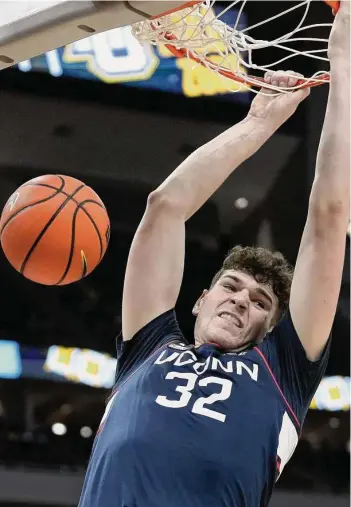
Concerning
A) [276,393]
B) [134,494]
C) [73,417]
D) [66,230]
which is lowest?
[73,417]

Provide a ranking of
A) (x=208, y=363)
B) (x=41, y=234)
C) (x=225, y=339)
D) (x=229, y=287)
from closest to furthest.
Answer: (x=208, y=363) → (x=225, y=339) → (x=229, y=287) → (x=41, y=234)

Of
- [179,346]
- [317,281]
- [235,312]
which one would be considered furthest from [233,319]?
[317,281]

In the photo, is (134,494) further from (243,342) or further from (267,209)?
(267,209)

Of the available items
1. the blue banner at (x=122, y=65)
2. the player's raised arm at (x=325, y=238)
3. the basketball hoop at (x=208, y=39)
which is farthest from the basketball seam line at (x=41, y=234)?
the blue banner at (x=122, y=65)

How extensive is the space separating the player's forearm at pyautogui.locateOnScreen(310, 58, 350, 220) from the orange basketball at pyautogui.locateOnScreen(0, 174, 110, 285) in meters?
0.87

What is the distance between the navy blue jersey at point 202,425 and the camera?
5.79 feet

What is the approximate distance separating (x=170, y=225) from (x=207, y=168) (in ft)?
0.61

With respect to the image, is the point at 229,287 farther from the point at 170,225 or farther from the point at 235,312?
the point at 170,225

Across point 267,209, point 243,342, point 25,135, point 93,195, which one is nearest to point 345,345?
point 267,209

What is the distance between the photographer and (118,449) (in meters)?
1.81

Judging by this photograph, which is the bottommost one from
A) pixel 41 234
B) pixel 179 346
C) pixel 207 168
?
pixel 179 346

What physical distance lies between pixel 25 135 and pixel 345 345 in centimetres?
235

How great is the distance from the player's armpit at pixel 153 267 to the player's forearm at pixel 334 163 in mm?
385

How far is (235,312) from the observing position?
208cm
